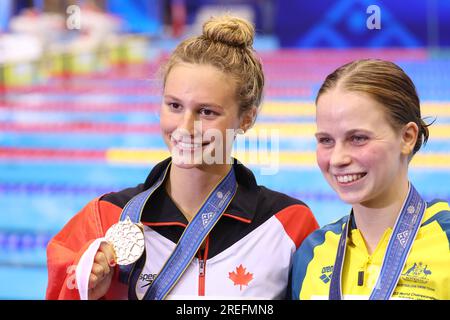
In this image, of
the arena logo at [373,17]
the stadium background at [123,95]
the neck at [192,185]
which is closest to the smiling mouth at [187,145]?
the neck at [192,185]

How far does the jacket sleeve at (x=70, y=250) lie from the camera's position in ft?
5.40

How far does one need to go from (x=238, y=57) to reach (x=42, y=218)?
3086 millimetres

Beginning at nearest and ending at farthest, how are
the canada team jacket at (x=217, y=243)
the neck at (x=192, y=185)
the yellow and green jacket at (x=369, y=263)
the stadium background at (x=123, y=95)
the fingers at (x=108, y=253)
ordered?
the yellow and green jacket at (x=369, y=263) → the fingers at (x=108, y=253) → the canada team jacket at (x=217, y=243) → the neck at (x=192, y=185) → the stadium background at (x=123, y=95)

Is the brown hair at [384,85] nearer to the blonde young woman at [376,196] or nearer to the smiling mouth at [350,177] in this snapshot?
the blonde young woman at [376,196]

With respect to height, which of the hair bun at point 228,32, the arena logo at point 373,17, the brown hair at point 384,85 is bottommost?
the brown hair at point 384,85

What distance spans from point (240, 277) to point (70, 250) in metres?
0.41

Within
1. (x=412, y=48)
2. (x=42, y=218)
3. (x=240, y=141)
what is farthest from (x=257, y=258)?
(x=412, y=48)

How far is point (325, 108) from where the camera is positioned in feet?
5.18

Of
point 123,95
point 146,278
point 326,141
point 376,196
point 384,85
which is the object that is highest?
point 384,85

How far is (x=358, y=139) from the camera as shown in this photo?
1557 mm

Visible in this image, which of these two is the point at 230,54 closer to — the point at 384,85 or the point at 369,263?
the point at 384,85

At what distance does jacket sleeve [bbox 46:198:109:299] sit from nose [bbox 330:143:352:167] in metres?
0.59

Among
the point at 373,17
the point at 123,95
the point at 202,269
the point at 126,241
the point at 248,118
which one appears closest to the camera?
the point at 126,241

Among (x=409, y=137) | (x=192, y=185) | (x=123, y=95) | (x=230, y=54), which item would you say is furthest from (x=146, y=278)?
(x=123, y=95)
